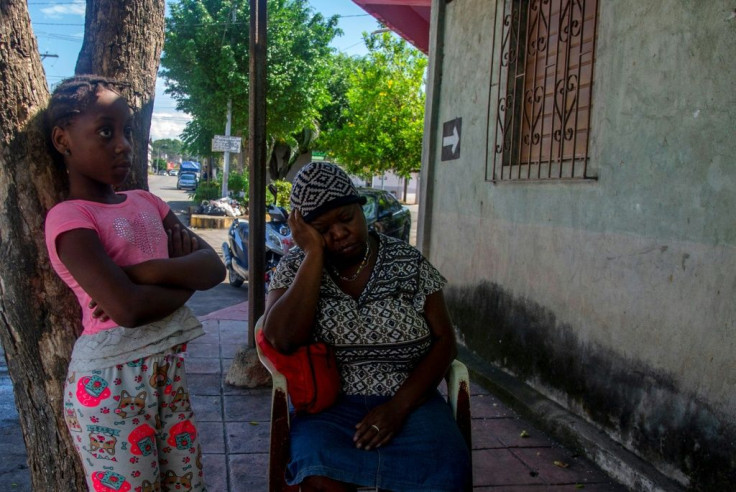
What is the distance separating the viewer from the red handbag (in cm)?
224

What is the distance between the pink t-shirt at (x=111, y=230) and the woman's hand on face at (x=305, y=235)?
529 millimetres

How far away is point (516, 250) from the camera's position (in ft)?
14.6

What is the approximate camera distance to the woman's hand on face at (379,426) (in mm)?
2137

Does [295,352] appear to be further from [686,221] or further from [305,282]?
[686,221]

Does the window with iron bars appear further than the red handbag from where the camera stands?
Yes

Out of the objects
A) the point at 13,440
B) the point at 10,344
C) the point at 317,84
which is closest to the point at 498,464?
the point at 10,344

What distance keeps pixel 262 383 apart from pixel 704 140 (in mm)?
3235

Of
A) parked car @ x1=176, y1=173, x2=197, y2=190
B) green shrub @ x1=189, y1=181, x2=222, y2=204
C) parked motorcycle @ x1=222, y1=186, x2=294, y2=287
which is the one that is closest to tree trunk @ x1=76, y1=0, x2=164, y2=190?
parked motorcycle @ x1=222, y1=186, x2=294, y2=287

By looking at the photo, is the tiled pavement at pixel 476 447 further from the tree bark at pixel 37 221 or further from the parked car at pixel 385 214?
the parked car at pixel 385 214

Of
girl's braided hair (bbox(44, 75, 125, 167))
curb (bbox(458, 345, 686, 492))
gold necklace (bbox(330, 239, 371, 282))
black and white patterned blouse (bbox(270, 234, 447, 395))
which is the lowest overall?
curb (bbox(458, 345, 686, 492))

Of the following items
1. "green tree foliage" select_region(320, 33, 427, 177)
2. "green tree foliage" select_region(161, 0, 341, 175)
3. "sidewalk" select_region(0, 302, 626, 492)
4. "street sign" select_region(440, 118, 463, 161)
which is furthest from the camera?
"green tree foliage" select_region(161, 0, 341, 175)

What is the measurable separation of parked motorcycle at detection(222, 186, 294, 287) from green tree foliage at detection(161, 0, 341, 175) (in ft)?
42.4

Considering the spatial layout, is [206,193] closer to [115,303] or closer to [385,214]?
[385,214]

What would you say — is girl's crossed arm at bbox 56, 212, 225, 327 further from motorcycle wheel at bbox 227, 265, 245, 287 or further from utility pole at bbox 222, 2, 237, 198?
utility pole at bbox 222, 2, 237, 198
